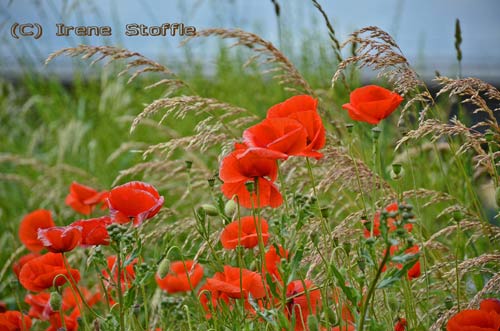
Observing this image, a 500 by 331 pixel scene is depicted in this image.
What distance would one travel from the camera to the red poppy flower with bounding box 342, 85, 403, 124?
148cm

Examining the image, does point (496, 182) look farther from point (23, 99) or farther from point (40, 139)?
point (23, 99)

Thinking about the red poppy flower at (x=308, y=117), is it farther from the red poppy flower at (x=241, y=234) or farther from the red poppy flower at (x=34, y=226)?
the red poppy flower at (x=34, y=226)

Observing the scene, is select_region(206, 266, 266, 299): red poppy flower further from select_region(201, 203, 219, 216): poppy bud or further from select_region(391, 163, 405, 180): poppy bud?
select_region(391, 163, 405, 180): poppy bud

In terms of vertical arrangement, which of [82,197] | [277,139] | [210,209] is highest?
[277,139]

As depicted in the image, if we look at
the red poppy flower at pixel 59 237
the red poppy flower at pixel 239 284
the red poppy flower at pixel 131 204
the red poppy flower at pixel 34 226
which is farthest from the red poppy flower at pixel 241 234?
the red poppy flower at pixel 34 226

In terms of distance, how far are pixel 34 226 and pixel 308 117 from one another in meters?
1.01

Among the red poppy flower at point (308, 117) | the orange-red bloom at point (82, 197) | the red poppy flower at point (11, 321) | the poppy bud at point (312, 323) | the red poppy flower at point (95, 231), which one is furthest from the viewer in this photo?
the orange-red bloom at point (82, 197)

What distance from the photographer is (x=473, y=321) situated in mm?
1382

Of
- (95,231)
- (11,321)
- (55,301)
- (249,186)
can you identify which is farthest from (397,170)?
(11,321)

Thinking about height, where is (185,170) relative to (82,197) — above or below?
above

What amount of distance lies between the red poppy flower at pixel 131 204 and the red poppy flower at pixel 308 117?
0.28 meters

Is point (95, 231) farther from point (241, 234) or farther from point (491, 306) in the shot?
point (491, 306)

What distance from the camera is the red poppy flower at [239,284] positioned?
146cm

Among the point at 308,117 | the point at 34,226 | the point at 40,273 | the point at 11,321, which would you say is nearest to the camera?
the point at 308,117
